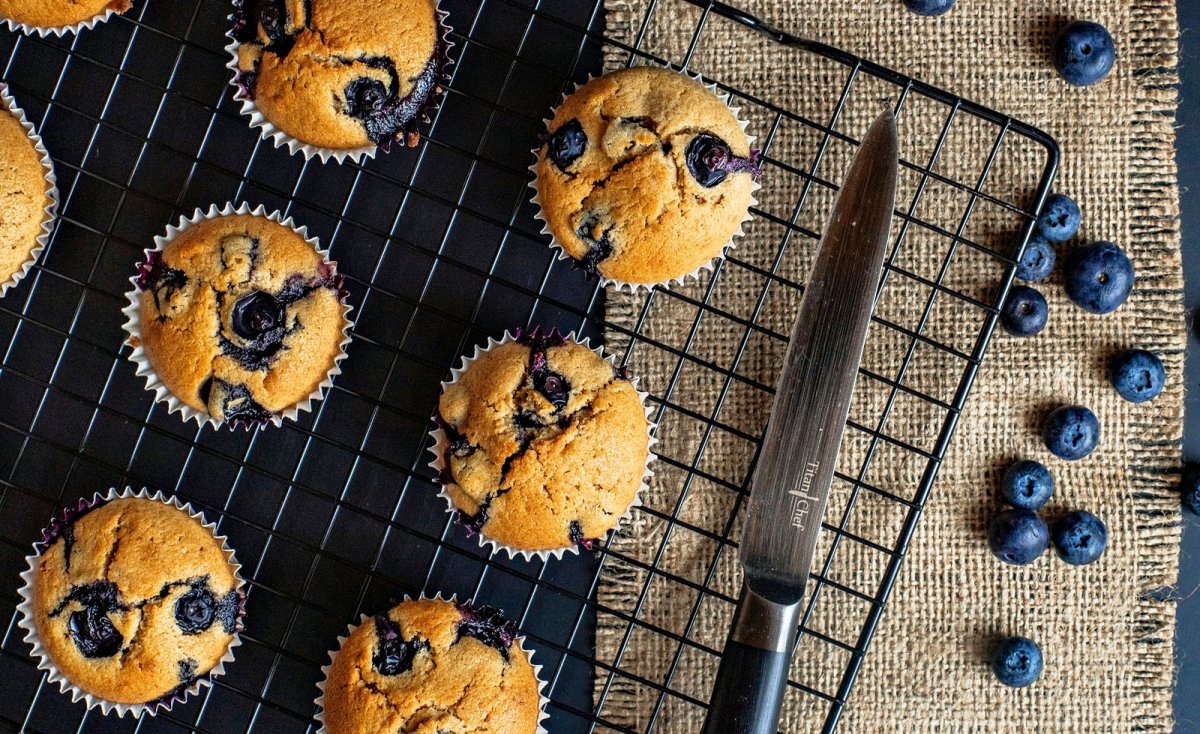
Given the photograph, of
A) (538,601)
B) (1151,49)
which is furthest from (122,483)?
(1151,49)

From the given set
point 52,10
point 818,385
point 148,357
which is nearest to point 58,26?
point 52,10

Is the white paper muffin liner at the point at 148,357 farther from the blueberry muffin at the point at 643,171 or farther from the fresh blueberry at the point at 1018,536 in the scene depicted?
the fresh blueberry at the point at 1018,536

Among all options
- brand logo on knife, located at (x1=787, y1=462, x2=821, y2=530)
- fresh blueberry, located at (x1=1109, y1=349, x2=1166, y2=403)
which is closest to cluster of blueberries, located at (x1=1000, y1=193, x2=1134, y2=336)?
fresh blueberry, located at (x1=1109, y1=349, x2=1166, y2=403)

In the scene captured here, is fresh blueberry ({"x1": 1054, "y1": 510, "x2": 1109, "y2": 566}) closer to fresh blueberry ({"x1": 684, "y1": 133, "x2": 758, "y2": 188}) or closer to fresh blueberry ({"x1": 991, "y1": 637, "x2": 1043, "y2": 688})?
fresh blueberry ({"x1": 991, "y1": 637, "x2": 1043, "y2": 688})

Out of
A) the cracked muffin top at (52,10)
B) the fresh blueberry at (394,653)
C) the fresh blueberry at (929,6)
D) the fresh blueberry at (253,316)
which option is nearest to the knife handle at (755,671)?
the fresh blueberry at (394,653)

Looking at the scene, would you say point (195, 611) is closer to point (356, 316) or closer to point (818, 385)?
point (356, 316)

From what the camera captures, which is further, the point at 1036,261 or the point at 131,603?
the point at 1036,261
